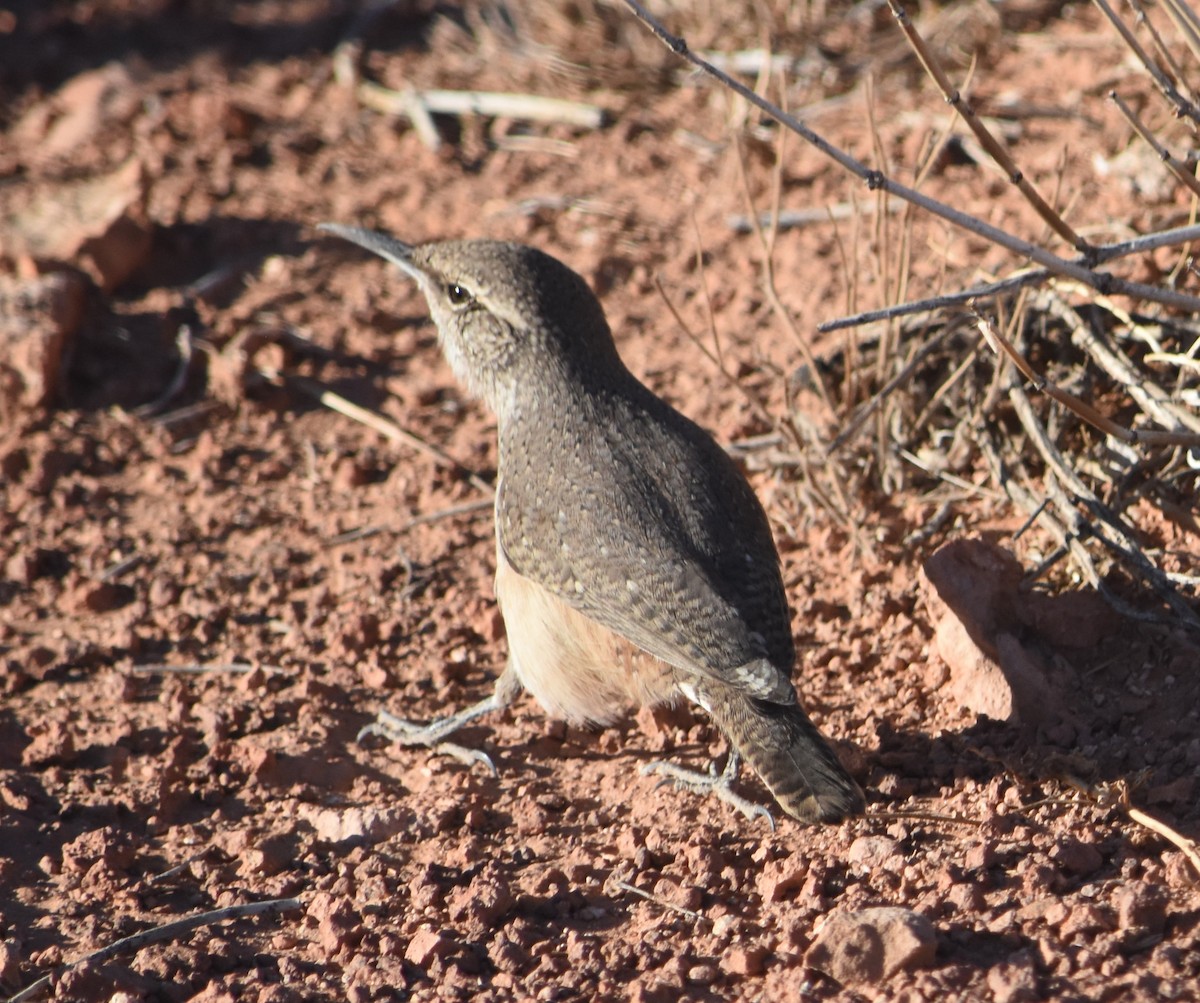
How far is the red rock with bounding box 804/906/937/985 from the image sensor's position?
362cm

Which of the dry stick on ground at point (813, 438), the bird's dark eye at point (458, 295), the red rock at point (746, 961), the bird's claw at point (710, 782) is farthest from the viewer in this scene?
the bird's dark eye at point (458, 295)

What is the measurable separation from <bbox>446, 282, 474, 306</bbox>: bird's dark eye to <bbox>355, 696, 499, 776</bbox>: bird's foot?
5.05ft

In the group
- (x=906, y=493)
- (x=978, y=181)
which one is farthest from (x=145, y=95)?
(x=906, y=493)

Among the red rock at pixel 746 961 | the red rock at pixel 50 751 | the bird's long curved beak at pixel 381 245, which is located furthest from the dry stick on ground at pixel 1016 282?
the red rock at pixel 50 751

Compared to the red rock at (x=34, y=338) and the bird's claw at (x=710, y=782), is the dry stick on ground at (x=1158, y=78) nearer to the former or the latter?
the bird's claw at (x=710, y=782)

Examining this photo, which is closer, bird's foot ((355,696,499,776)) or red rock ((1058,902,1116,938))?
red rock ((1058,902,1116,938))

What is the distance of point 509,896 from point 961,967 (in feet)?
4.25

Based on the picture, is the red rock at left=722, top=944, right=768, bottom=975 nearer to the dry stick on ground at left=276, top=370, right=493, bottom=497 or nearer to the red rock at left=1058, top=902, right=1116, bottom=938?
the red rock at left=1058, top=902, right=1116, bottom=938

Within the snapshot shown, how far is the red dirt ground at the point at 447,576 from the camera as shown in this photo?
13.1 feet

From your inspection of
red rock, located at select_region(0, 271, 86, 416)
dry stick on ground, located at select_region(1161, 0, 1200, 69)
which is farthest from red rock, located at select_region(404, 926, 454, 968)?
red rock, located at select_region(0, 271, 86, 416)

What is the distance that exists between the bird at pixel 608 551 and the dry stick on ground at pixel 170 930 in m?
0.95

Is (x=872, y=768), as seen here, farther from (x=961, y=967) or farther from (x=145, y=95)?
(x=145, y=95)

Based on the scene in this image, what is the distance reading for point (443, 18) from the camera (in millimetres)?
9680

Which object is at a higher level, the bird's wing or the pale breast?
the bird's wing
